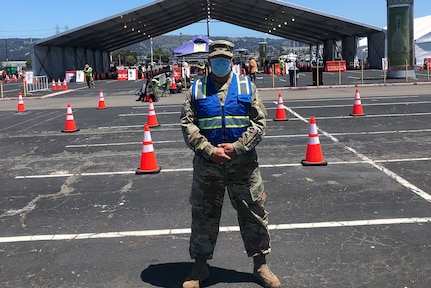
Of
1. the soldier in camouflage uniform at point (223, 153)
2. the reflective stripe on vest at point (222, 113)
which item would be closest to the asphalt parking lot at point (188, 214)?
the soldier in camouflage uniform at point (223, 153)

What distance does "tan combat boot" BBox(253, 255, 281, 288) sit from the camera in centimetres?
368

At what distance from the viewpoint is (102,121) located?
14766mm

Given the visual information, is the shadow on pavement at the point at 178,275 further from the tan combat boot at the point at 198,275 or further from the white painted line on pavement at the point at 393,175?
the white painted line on pavement at the point at 393,175

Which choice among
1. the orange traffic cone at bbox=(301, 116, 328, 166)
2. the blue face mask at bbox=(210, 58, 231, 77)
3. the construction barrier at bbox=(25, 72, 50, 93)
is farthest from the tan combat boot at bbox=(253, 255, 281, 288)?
the construction barrier at bbox=(25, 72, 50, 93)

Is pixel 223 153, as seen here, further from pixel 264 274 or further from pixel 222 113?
pixel 264 274

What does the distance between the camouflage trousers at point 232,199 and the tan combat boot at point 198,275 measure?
71mm

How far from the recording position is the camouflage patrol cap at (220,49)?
11.9 feet

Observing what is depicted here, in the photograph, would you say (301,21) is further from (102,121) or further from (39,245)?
(39,245)

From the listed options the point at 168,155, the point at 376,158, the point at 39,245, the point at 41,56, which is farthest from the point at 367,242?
the point at 41,56

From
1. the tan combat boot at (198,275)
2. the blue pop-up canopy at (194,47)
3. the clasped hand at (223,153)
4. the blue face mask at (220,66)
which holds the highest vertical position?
the blue pop-up canopy at (194,47)

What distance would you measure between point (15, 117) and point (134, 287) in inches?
572

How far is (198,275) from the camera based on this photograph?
3.80 meters

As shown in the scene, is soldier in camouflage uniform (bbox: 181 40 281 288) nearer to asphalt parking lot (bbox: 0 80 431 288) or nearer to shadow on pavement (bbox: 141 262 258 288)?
shadow on pavement (bbox: 141 262 258 288)

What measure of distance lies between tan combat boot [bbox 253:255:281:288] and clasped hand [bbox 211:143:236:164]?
0.89 m
